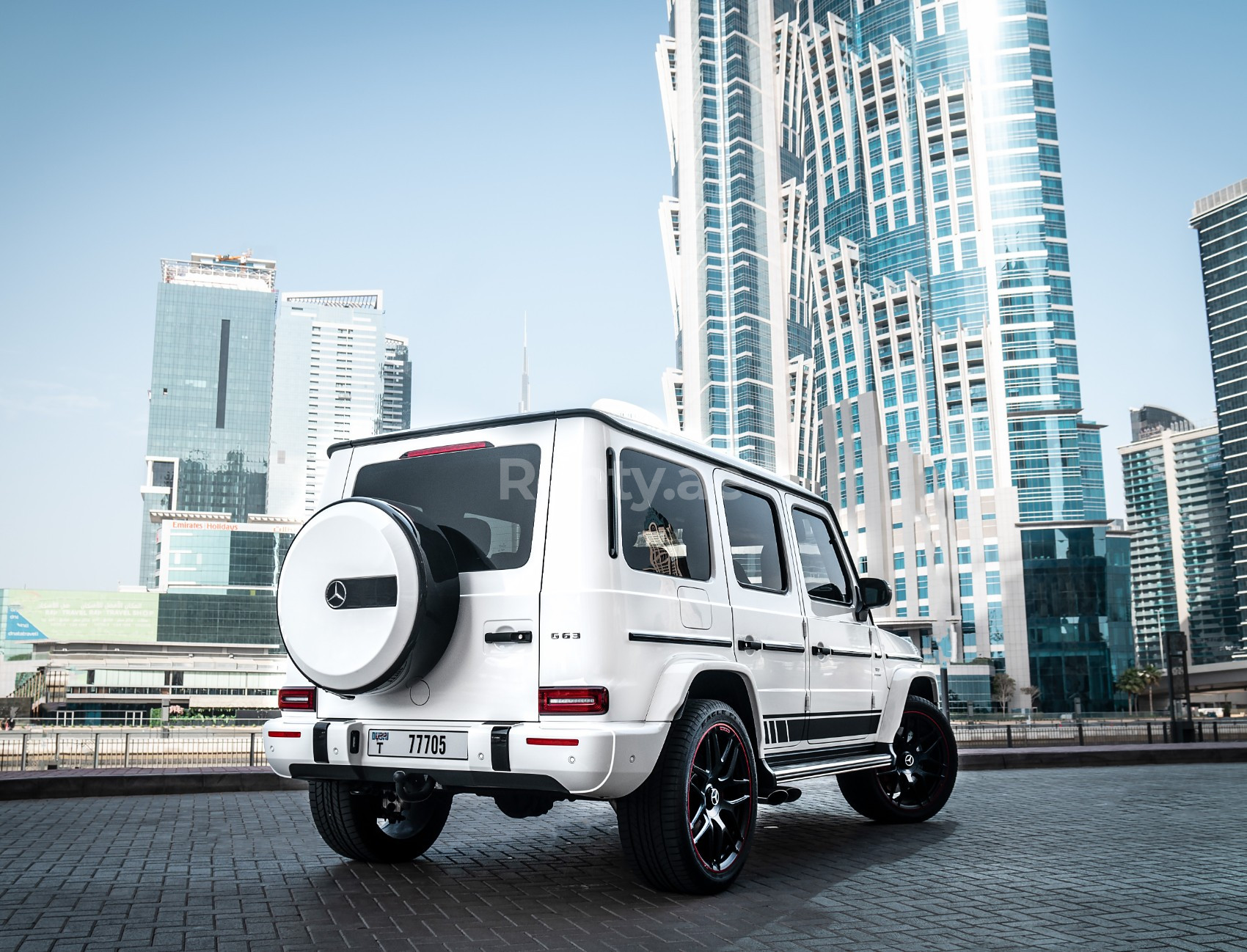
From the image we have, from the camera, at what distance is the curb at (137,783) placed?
377 inches

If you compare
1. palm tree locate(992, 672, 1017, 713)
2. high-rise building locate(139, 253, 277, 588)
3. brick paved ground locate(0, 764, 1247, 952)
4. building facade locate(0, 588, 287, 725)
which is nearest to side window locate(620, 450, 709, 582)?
brick paved ground locate(0, 764, 1247, 952)

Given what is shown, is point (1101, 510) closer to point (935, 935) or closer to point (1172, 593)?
point (1172, 593)

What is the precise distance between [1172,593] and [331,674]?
703 ft

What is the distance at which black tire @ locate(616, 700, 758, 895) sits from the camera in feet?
15.2

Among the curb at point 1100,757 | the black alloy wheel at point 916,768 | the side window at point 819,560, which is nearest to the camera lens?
the side window at point 819,560

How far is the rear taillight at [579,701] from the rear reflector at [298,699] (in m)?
1.48

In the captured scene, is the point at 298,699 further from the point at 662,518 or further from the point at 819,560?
the point at 819,560

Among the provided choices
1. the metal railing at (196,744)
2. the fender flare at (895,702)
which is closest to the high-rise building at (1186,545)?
the metal railing at (196,744)

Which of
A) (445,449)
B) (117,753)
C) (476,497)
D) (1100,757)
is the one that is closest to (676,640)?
(476,497)

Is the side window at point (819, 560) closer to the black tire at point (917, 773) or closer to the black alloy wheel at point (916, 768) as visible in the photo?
the black tire at point (917, 773)

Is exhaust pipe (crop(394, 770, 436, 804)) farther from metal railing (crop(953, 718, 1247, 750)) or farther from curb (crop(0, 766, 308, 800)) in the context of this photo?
metal railing (crop(953, 718, 1247, 750))

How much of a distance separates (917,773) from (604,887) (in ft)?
11.7

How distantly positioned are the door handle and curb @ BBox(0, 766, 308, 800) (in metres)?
5.41

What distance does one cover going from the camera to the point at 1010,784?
1140 centimetres
